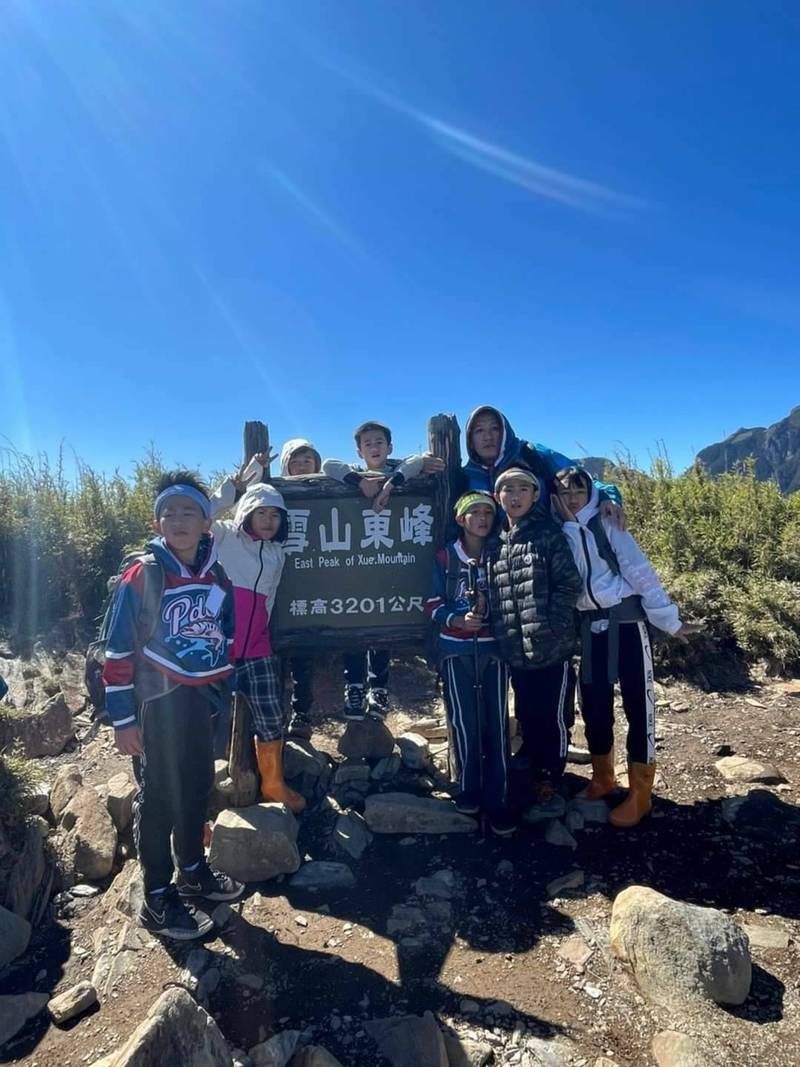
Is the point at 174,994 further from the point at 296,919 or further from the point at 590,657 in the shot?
the point at 590,657

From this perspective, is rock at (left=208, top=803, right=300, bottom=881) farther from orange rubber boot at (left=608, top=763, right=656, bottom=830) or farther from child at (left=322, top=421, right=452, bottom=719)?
orange rubber boot at (left=608, top=763, right=656, bottom=830)

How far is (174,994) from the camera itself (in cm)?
248

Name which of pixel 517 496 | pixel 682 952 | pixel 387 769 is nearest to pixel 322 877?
pixel 387 769

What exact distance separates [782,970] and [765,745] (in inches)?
117

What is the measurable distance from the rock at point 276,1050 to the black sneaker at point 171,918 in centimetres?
90

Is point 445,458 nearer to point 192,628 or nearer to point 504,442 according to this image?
point 504,442

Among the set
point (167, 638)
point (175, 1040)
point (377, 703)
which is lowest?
point (175, 1040)

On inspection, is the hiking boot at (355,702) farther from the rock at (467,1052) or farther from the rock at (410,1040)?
the rock at (467,1052)

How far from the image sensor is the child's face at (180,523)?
357cm

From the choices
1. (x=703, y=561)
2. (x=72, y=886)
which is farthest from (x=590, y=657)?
(x=703, y=561)

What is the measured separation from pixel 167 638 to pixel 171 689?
296 mm

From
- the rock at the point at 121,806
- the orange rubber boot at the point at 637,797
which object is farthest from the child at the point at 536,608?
the rock at the point at 121,806

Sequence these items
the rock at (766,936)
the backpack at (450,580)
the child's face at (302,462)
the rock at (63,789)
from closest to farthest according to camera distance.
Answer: the rock at (766,936), the backpack at (450,580), the rock at (63,789), the child's face at (302,462)

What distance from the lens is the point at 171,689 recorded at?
138 inches
